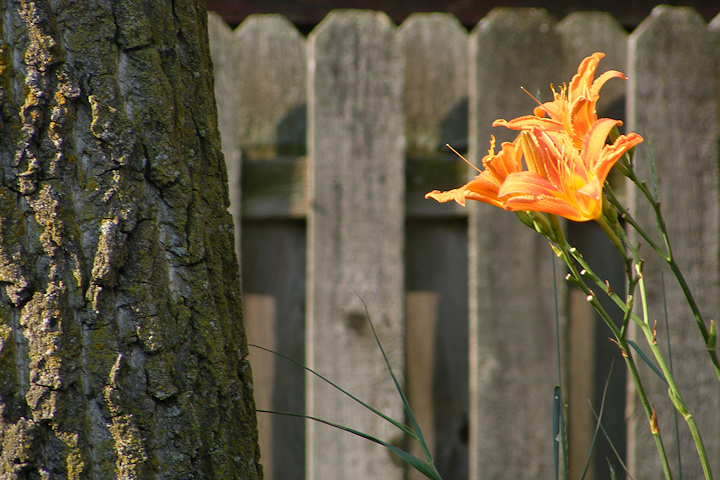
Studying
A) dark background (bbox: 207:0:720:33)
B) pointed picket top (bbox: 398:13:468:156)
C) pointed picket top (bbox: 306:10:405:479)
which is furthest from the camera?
dark background (bbox: 207:0:720:33)

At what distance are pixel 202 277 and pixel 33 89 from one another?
0.26 metres

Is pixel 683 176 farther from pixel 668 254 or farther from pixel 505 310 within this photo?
pixel 668 254

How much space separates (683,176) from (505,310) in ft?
1.76

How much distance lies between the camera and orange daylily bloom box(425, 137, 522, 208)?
647mm

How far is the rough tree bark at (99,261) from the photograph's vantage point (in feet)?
2.02

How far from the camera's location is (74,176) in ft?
2.06

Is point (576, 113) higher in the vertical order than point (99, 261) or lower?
higher

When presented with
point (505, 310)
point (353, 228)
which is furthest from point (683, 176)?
point (353, 228)

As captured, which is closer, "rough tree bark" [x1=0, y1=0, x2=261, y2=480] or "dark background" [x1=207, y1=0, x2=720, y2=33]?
"rough tree bark" [x1=0, y1=0, x2=261, y2=480]

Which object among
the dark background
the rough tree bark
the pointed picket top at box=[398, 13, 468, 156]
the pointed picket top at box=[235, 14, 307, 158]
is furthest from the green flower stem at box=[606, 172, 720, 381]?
the dark background

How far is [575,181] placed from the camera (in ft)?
1.98

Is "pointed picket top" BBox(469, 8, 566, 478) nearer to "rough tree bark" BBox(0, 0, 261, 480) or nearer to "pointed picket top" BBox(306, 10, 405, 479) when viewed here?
"pointed picket top" BBox(306, 10, 405, 479)

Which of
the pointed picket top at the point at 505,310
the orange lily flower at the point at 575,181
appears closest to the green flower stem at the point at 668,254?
the orange lily flower at the point at 575,181

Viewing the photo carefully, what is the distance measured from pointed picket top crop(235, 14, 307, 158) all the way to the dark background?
52 cm
